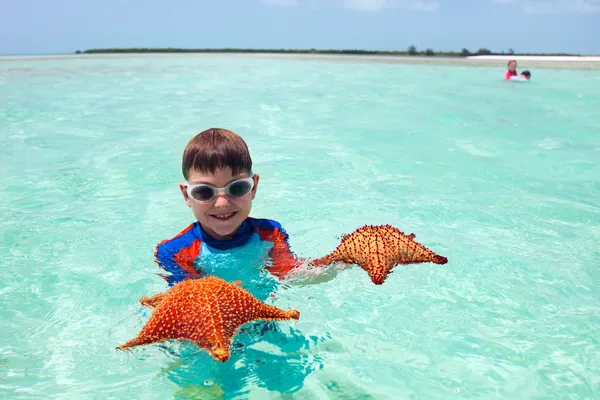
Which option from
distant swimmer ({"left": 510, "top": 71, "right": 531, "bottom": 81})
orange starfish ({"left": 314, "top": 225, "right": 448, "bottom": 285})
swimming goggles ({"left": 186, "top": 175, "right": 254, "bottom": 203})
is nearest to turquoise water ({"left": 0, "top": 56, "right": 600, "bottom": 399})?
orange starfish ({"left": 314, "top": 225, "right": 448, "bottom": 285})

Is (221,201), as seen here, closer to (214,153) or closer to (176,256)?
(214,153)

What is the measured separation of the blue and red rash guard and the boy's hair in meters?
0.56

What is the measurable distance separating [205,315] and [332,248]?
10.0 feet

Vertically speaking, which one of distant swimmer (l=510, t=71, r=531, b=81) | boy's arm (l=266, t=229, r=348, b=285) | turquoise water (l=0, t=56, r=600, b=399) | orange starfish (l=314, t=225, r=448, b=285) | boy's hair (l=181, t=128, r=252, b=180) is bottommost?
turquoise water (l=0, t=56, r=600, b=399)

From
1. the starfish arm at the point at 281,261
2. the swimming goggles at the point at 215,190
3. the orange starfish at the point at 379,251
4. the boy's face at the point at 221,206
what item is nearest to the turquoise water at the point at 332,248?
the starfish arm at the point at 281,261

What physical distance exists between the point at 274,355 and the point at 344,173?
5775mm

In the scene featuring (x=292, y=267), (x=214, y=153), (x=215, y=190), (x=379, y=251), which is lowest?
(x=292, y=267)

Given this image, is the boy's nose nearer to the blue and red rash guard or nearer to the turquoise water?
the blue and red rash guard

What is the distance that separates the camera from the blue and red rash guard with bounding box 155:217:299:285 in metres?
3.62

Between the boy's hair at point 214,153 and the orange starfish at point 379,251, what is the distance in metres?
0.92

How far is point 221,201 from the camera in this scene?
3299 millimetres

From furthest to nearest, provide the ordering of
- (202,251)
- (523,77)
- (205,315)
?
(523,77)
(202,251)
(205,315)

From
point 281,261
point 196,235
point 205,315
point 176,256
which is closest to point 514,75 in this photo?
point 281,261

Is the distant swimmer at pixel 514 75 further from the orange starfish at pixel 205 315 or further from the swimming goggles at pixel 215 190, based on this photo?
the orange starfish at pixel 205 315
